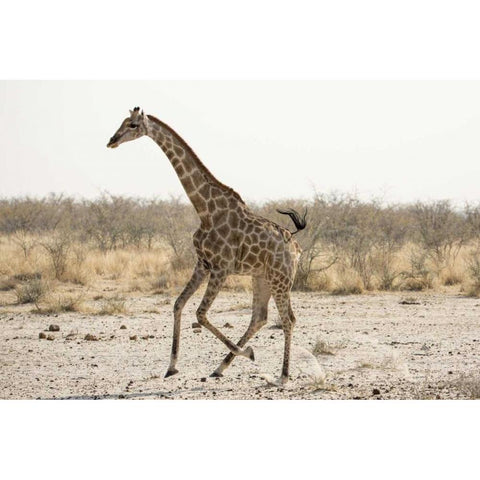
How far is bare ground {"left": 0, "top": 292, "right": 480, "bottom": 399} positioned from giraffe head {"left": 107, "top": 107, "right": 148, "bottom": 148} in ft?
8.23

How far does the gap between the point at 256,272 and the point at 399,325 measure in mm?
4394

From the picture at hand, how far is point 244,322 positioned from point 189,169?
447cm

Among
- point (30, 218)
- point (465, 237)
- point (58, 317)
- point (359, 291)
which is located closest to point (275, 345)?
point (58, 317)

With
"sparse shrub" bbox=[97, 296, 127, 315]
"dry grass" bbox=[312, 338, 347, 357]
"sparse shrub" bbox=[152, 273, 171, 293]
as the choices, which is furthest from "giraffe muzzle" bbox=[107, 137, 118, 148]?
"sparse shrub" bbox=[152, 273, 171, 293]

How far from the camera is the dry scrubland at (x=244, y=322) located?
8.83 metres

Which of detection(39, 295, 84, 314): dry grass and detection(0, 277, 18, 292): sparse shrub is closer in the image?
detection(39, 295, 84, 314): dry grass

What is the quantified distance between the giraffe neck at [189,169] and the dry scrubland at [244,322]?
1870 mm

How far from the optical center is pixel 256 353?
10516 mm

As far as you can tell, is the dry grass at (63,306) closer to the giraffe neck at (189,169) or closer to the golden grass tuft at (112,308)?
the golden grass tuft at (112,308)

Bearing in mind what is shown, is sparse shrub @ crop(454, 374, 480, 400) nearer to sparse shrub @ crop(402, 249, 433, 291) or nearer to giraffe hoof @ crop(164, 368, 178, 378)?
giraffe hoof @ crop(164, 368, 178, 378)

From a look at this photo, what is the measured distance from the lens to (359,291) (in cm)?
1620

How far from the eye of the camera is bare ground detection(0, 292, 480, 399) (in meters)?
8.54

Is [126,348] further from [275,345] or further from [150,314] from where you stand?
[150,314]

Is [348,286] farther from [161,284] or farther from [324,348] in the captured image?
[324,348]
